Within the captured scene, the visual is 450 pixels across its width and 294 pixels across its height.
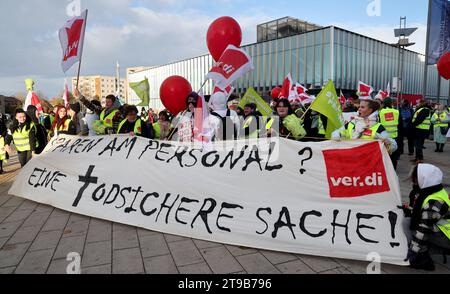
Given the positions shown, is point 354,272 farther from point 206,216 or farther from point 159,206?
point 159,206

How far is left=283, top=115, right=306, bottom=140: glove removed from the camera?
4.72m

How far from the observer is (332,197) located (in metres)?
3.30

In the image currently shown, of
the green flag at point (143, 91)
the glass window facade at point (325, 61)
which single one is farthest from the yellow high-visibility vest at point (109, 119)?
the glass window facade at point (325, 61)

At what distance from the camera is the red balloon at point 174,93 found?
21.9ft

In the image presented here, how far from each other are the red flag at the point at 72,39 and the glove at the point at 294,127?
4.38 meters

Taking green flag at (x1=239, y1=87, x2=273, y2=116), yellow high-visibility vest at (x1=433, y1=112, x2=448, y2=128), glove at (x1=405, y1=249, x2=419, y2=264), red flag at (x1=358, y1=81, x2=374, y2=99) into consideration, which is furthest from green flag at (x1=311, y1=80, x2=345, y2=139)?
yellow high-visibility vest at (x1=433, y1=112, x2=448, y2=128)

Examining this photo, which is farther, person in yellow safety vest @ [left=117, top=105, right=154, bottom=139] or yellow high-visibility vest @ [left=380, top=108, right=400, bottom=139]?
yellow high-visibility vest @ [left=380, top=108, right=400, bottom=139]

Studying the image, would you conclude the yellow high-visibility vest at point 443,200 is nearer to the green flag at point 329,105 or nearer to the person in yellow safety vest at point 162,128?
the green flag at point 329,105

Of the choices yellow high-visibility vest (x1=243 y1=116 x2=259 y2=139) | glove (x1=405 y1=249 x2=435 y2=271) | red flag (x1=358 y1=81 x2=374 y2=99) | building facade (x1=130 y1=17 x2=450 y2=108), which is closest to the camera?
glove (x1=405 y1=249 x2=435 y2=271)

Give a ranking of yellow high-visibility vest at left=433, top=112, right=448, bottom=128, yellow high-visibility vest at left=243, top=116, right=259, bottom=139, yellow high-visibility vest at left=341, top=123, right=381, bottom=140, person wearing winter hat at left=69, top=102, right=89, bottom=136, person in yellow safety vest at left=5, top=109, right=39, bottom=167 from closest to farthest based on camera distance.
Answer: yellow high-visibility vest at left=341, top=123, right=381, bottom=140 → yellow high-visibility vest at left=243, top=116, right=259, bottom=139 → person in yellow safety vest at left=5, top=109, right=39, bottom=167 → person wearing winter hat at left=69, top=102, right=89, bottom=136 → yellow high-visibility vest at left=433, top=112, right=448, bottom=128

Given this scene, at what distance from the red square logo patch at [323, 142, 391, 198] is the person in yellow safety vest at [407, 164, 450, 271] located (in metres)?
0.35

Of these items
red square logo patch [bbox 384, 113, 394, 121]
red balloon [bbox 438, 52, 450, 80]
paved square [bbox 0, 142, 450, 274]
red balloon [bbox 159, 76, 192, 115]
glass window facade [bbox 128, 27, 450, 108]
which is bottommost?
paved square [bbox 0, 142, 450, 274]

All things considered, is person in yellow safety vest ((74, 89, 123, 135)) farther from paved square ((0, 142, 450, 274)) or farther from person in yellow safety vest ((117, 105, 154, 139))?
paved square ((0, 142, 450, 274))
